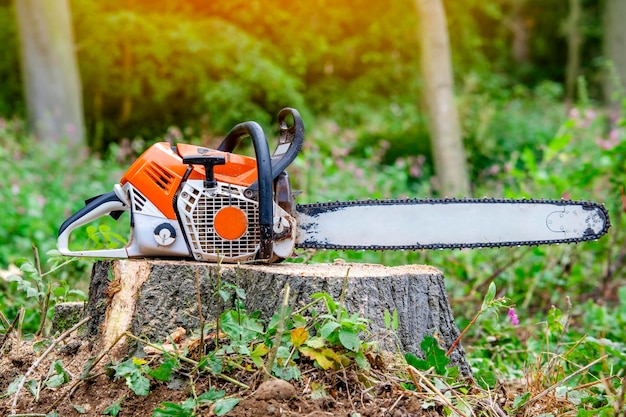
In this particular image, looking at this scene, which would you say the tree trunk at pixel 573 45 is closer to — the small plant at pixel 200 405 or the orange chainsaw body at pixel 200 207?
the orange chainsaw body at pixel 200 207

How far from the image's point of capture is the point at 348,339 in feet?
6.71

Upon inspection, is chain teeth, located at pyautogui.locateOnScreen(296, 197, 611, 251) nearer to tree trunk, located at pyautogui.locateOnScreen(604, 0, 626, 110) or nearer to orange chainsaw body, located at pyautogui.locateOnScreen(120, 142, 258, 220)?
orange chainsaw body, located at pyautogui.locateOnScreen(120, 142, 258, 220)

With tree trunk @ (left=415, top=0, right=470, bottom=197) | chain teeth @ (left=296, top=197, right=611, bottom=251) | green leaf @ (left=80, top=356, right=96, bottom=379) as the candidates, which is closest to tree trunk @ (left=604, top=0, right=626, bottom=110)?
tree trunk @ (left=415, top=0, right=470, bottom=197)

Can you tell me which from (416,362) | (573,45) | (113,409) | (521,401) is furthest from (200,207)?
(573,45)

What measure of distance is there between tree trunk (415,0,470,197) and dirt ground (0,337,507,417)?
21.2 ft

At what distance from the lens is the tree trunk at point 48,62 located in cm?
1155

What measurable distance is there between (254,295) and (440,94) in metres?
7.02

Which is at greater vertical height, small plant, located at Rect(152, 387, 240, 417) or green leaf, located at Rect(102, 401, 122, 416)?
small plant, located at Rect(152, 387, 240, 417)

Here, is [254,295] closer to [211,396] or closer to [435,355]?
[211,396]

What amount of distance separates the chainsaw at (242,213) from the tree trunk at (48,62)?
30.5 ft

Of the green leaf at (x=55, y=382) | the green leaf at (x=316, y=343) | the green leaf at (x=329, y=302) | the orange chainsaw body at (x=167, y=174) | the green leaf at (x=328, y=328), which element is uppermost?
the orange chainsaw body at (x=167, y=174)

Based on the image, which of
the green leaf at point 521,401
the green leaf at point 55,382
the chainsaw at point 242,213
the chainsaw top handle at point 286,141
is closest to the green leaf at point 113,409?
the green leaf at point 55,382

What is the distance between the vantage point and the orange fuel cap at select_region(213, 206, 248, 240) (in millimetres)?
2561

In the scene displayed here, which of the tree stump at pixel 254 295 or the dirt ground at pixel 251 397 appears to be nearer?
the dirt ground at pixel 251 397
